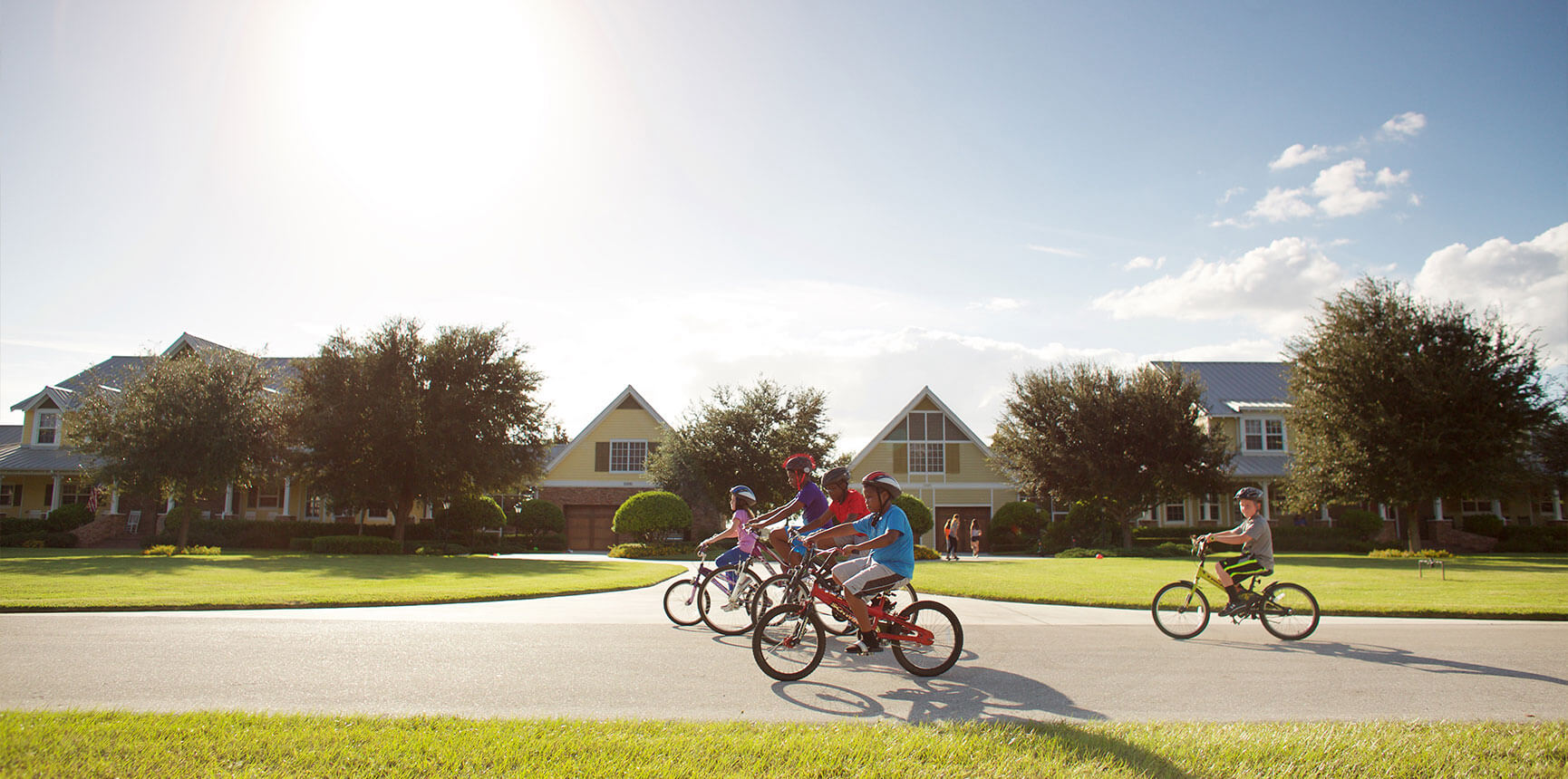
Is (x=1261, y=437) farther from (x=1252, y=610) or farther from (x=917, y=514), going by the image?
(x=1252, y=610)

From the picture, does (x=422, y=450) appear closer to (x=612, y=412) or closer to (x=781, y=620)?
(x=612, y=412)

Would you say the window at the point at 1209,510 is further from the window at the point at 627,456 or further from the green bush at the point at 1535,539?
the window at the point at 627,456

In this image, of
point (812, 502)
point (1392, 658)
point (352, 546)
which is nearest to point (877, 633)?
point (812, 502)

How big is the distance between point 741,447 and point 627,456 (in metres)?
8.46

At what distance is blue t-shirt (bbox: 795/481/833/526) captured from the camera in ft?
30.1

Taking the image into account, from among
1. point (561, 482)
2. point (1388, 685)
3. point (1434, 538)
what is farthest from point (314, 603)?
point (1434, 538)

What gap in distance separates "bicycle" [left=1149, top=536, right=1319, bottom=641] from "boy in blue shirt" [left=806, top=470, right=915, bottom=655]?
4010 mm

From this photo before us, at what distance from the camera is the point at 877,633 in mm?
7637

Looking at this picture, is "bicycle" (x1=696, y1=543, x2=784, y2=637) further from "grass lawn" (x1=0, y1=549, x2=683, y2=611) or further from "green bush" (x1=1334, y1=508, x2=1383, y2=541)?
"green bush" (x1=1334, y1=508, x2=1383, y2=541)

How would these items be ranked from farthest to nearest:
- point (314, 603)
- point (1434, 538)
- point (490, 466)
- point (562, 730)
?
1. point (1434, 538)
2. point (490, 466)
3. point (314, 603)
4. point (562, 730)

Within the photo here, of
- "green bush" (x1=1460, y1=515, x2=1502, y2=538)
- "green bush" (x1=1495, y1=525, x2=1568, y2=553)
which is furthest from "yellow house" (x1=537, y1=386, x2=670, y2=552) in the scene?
"green bush" (x1=1495, y1=525, x2=1568, y2=553)

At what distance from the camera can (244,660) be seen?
7.72m

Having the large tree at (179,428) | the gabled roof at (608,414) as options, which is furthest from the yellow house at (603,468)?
the large tree at (179,428)

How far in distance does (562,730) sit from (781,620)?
2573mm
